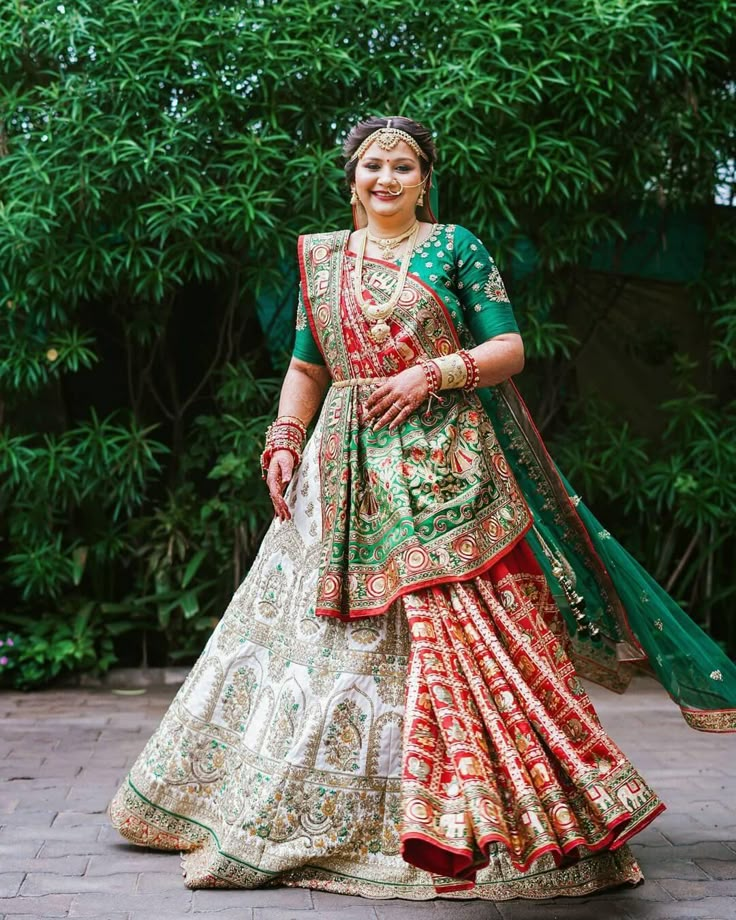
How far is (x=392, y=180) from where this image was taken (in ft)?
9.37

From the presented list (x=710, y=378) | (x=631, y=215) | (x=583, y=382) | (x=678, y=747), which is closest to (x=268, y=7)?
(x=631, y=215)

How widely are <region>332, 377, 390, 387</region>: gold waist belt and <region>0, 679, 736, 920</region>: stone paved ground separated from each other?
1233mm

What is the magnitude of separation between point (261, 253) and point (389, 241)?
2200 mm

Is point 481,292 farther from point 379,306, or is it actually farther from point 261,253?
point 261,253

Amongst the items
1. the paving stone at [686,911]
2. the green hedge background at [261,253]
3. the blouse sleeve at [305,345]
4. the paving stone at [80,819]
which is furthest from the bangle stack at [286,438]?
the green hedge background at [261,253]

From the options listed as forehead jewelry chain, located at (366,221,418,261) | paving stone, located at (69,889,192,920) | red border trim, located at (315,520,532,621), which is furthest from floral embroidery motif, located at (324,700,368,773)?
forehead jewelry chain, located at (366,221,418,261)

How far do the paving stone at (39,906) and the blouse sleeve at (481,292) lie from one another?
5.47ft

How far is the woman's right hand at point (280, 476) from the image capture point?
2.97 metres

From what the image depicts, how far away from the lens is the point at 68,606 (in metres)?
5.51

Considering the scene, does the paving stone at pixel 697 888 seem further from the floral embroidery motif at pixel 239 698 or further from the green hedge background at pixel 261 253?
the green hedge background at pixel 261 253

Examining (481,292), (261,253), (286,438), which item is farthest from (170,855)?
(261,253)

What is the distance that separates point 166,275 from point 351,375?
7.34ft

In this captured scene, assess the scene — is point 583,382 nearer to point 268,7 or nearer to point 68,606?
point 268,7

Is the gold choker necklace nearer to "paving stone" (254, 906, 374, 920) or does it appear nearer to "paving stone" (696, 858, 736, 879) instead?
"paving stone" (254, 906, 374, 920)
